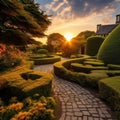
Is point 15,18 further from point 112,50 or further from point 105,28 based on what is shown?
point 105,28

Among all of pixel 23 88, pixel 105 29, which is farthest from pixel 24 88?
pixel 105 29

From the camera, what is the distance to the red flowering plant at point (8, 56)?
20.2 ft

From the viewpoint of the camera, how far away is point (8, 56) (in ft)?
22.5

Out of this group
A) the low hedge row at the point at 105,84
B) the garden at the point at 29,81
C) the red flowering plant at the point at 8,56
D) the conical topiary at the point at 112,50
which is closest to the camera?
the garden at the point at 29,81

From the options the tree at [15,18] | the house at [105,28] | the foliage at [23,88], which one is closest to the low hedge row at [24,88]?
the foliage at [23,88]

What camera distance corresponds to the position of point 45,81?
18.7ft

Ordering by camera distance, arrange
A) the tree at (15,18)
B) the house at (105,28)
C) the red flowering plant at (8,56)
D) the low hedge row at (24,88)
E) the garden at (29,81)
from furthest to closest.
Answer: the house at (105,28) < the red flowering plant at (8,56) < the low hedge row at (24,88) < the garden at (29,81) < the tree at (15,18)

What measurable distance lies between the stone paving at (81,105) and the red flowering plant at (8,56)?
2824 millimetres

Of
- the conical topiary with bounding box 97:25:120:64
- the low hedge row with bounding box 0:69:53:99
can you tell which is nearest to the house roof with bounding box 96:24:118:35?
the conical topiary with bounding box 97:25:120:64

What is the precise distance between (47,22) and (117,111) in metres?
5.05

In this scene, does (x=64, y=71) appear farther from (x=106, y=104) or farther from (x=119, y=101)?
(x=119, y=101)

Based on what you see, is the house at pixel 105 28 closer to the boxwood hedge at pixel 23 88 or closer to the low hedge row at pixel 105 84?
the low hedge row at pixel 105 84

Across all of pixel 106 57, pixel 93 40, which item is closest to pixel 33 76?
pixel 106 57

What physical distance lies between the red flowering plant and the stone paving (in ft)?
9.26
